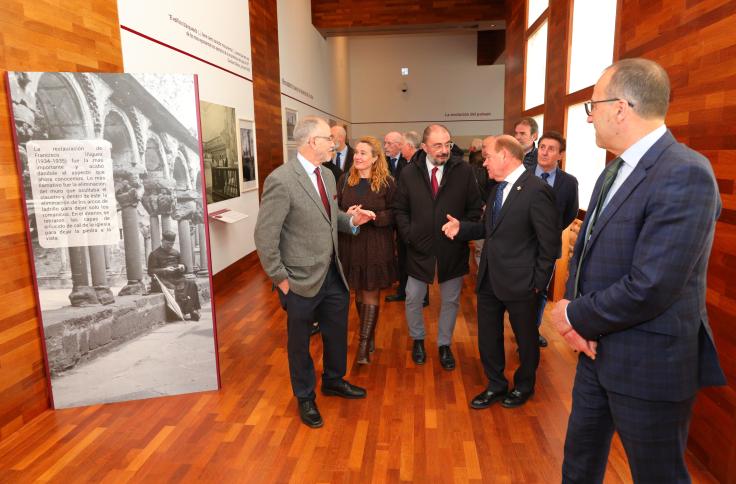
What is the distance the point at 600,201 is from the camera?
1.80 m

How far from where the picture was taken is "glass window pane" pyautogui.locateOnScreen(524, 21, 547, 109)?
706 centimetres

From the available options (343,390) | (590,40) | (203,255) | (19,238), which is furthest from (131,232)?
(590,40)

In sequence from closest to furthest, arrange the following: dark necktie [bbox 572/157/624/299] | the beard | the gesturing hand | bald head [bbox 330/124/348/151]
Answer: dark necktie [bbox 572/157/624/299]
the gesturing hand
the beard
bald head [bbox 330/124/348/151]

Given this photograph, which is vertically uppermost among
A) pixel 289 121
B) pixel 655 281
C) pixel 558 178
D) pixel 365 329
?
pixel 289 121

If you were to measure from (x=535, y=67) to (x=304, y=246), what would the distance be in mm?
6124

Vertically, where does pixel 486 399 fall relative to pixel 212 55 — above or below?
below

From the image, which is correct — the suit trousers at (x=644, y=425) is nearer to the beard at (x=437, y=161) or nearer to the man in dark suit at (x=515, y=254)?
the man in dark suit at (x=515, y=254)

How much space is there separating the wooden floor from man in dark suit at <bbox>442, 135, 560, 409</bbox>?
0.37 meters

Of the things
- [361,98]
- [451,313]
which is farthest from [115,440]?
[361,98]

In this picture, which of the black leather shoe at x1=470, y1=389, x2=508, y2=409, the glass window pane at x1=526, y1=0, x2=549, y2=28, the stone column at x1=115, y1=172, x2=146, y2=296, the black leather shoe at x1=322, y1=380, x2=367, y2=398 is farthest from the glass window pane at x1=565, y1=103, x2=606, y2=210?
the stone column at x1=115, y1=172, x2=146, y2=296

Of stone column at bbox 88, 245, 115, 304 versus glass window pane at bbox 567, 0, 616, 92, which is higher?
glass window pane at bbox 567, 0, 616, 92

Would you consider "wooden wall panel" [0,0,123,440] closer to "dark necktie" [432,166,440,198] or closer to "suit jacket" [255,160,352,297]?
"suit jacket" [255,160,352,297]

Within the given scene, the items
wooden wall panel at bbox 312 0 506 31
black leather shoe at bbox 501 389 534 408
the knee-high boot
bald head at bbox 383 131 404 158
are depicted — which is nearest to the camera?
black leather shoe at bbox 501 389 534 408

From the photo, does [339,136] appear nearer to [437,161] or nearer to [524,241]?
[437,161]
